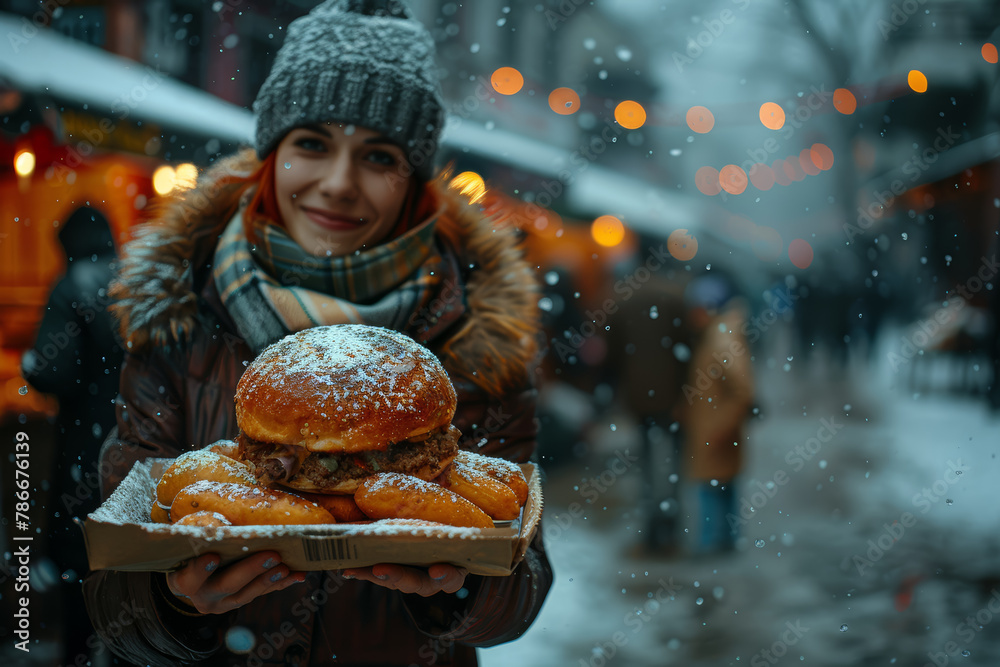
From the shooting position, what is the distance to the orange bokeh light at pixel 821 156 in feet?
21.1

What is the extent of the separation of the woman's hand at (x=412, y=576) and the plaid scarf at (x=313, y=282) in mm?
659

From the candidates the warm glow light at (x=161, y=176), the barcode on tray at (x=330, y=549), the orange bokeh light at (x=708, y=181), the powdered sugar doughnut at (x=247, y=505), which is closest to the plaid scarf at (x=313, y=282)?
the powdered sugar doughnut at (x=247, y=505)

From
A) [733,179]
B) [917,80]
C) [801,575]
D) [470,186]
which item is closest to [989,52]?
[917,80]

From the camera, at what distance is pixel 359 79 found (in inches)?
62.3

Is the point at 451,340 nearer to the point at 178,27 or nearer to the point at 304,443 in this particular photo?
the point at 304,443

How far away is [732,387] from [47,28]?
411 centimetres

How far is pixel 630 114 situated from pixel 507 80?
53.5 inches

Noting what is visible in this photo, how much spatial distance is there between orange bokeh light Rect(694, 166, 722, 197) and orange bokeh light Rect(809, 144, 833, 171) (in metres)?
1.60

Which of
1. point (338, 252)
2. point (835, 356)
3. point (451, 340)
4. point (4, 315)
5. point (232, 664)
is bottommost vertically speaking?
point (835, 356)

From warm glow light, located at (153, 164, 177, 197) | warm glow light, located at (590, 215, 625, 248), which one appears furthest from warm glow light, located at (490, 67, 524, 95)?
warm glow light, located at (153, 164, 177, 197)

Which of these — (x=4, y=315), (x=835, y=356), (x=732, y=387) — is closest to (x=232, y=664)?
(x=4, y=315)

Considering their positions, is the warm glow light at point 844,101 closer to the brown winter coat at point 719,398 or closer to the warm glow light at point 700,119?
the warm glow light at point 700,119

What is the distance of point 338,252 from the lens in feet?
5.21

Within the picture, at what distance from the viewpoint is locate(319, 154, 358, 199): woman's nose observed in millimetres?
1519
